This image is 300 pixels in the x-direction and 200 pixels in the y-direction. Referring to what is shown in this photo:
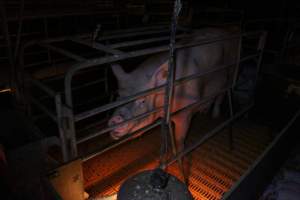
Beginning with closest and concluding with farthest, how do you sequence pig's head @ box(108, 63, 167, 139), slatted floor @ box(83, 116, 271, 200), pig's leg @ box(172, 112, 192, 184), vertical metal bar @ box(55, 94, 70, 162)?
vertical metal bar @ box(55, 94, 70, 162) → pig's head @ box(108, 63, 167, 139) → slatted floor @ box(83, 116, 271, 200) → pig's leg @ box(172, 112, 192, 184)

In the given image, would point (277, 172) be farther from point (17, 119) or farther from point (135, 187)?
point (17, 119)

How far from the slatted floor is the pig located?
41 centimetres

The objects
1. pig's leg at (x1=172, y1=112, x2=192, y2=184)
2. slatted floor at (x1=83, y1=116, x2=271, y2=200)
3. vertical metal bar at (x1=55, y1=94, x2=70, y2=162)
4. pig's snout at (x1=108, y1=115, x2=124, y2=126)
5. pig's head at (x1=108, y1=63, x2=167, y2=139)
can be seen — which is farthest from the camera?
pig's leg at (x1=172, y1=112, x2=192, y2=184)

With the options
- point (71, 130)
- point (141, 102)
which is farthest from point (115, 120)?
point (71, 130)

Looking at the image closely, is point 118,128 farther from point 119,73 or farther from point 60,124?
point 60,124

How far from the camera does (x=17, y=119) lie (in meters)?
2.46

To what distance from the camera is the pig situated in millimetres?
2787

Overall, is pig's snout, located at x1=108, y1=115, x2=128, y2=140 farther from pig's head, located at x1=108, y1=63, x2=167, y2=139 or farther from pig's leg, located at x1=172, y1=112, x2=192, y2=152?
pig's leg, located at x1=172, y1=112, x2=192, y2=152

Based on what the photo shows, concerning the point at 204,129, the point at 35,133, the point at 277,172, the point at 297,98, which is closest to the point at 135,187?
the point at 35,133

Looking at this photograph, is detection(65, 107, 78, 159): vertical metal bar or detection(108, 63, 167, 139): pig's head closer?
detection(65, 107, 78, 159): vertical metal bar

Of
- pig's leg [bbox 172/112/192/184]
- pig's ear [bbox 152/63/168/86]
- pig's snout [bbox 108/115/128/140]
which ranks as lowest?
pig's leg [bbox 172/112/192/184]

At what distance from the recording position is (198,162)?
11.8 ft

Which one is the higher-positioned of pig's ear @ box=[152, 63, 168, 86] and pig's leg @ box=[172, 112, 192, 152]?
pig's ear @ box=[152, 63, 168, 86]

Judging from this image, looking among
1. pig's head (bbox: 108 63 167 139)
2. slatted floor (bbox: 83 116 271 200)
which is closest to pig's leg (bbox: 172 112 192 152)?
slatted floor (bbox: 83 116 271 200)
